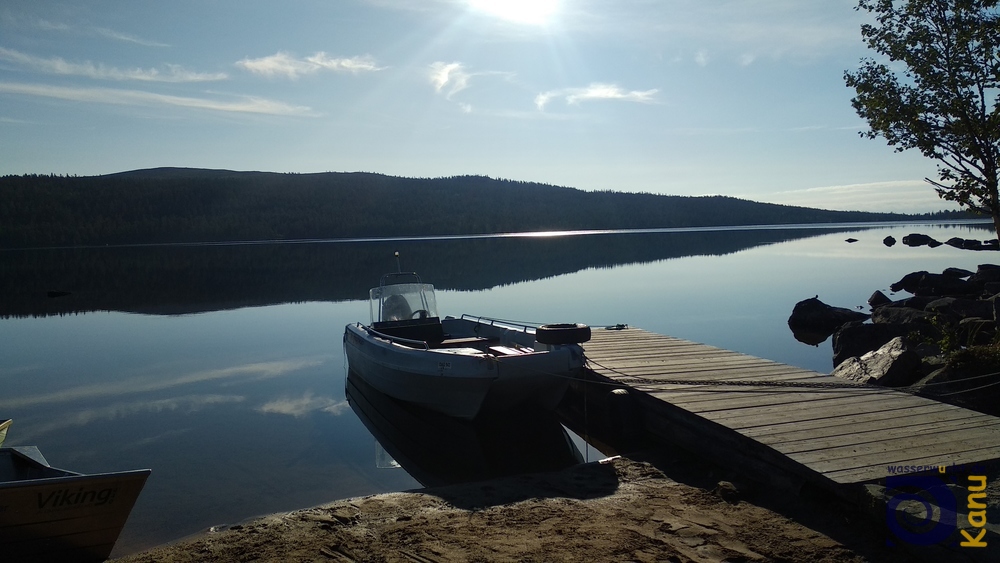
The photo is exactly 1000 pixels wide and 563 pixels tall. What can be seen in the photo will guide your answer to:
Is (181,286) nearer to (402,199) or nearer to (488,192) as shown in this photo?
(402,199)

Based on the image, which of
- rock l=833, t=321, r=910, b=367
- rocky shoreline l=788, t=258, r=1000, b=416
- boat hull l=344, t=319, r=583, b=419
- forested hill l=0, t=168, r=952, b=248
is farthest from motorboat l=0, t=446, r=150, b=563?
forested hill l=0, t=168, r=952, b=248

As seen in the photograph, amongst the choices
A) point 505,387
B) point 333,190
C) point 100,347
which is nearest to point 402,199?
point 333,190

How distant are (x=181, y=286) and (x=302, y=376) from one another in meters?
23.5

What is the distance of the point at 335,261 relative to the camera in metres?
48.9

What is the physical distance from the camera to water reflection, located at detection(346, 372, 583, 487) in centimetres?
812

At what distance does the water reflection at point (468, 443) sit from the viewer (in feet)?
26.6

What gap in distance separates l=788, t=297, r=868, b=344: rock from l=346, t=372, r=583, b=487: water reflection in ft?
36.1

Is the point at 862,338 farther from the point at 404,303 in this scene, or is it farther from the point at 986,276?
the point at 986,276

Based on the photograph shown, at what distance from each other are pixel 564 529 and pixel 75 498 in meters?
3.61

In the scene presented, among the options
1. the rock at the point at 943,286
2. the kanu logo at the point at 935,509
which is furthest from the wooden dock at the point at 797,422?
the rock at the point at 943,286

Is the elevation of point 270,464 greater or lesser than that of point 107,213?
lesser

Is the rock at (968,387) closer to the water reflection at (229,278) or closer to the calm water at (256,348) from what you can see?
the calm water at (256,348)

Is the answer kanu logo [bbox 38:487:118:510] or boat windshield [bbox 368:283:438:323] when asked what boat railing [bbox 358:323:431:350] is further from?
kanu logo [bbox 38:487:118:510]

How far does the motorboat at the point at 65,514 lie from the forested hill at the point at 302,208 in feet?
308
